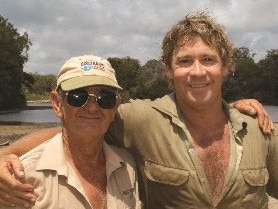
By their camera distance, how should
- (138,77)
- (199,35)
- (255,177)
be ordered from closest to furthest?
(255,177), (199,35), (138,77)

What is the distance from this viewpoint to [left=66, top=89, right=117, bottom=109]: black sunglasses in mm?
3471

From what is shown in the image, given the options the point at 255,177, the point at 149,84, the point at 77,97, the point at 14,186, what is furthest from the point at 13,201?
the point at 149,84

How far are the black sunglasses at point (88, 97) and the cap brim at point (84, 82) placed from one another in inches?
1.7

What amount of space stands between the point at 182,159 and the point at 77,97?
3.47ft

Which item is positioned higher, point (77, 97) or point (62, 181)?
point (77, 97)

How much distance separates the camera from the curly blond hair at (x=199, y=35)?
4.21 metres

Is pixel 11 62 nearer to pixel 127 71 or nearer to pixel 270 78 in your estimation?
pixel 127 71

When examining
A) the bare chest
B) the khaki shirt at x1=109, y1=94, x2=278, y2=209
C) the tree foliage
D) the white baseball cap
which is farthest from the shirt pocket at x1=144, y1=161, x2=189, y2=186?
the tree foliage

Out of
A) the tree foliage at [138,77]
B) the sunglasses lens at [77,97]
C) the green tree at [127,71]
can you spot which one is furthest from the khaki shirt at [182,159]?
the green tree at [127,71]

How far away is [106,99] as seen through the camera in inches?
139

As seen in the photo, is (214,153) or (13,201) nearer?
(13,201)

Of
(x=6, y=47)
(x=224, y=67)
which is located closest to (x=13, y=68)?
(x=6, y=47)

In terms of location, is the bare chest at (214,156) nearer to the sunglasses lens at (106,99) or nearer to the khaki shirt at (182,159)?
the khaki shirt at (182,159)

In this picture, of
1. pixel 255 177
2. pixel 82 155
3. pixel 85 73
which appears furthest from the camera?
pixel 255 177
